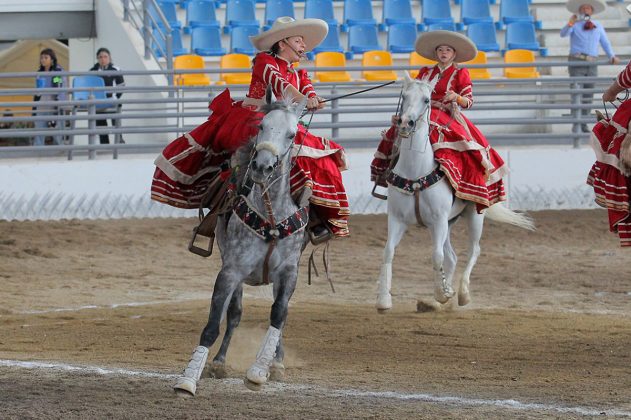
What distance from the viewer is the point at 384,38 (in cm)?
2322

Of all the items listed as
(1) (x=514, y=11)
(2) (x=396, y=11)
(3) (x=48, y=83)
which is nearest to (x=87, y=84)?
(3) (x=48, y=83)

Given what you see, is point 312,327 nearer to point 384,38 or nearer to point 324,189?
point 324,189

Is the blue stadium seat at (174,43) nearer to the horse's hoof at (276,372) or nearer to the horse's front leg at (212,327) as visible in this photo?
the horse's hoof at (276,372)

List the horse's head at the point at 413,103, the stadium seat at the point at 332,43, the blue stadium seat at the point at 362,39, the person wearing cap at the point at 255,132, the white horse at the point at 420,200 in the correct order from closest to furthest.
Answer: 1. the person wearing cap at the point at 255,132
2. the horse's head at the point at 413,103
3. the white horse at the point at 420,200
4. the stadium seat at the point at 332,43
5. the blue stadium seat at the point at 362,39

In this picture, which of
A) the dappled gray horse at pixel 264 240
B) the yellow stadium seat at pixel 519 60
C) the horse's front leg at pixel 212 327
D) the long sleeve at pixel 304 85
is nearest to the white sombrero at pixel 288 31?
the long sleeve at pixel 304 85

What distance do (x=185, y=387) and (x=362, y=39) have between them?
638 inches

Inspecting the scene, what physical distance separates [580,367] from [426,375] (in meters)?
1.14

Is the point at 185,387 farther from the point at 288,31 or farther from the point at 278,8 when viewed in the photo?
the point at 278,8

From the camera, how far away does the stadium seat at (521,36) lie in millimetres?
22516

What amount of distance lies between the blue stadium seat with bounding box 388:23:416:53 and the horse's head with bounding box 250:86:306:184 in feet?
50.2

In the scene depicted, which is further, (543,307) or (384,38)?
(384,38)

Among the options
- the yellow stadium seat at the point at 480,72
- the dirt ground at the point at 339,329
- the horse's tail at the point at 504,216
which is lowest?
the dirt ground at the point at 339,329

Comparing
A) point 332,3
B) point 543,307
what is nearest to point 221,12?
point 332,3

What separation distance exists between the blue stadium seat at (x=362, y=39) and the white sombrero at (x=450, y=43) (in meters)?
10.7
